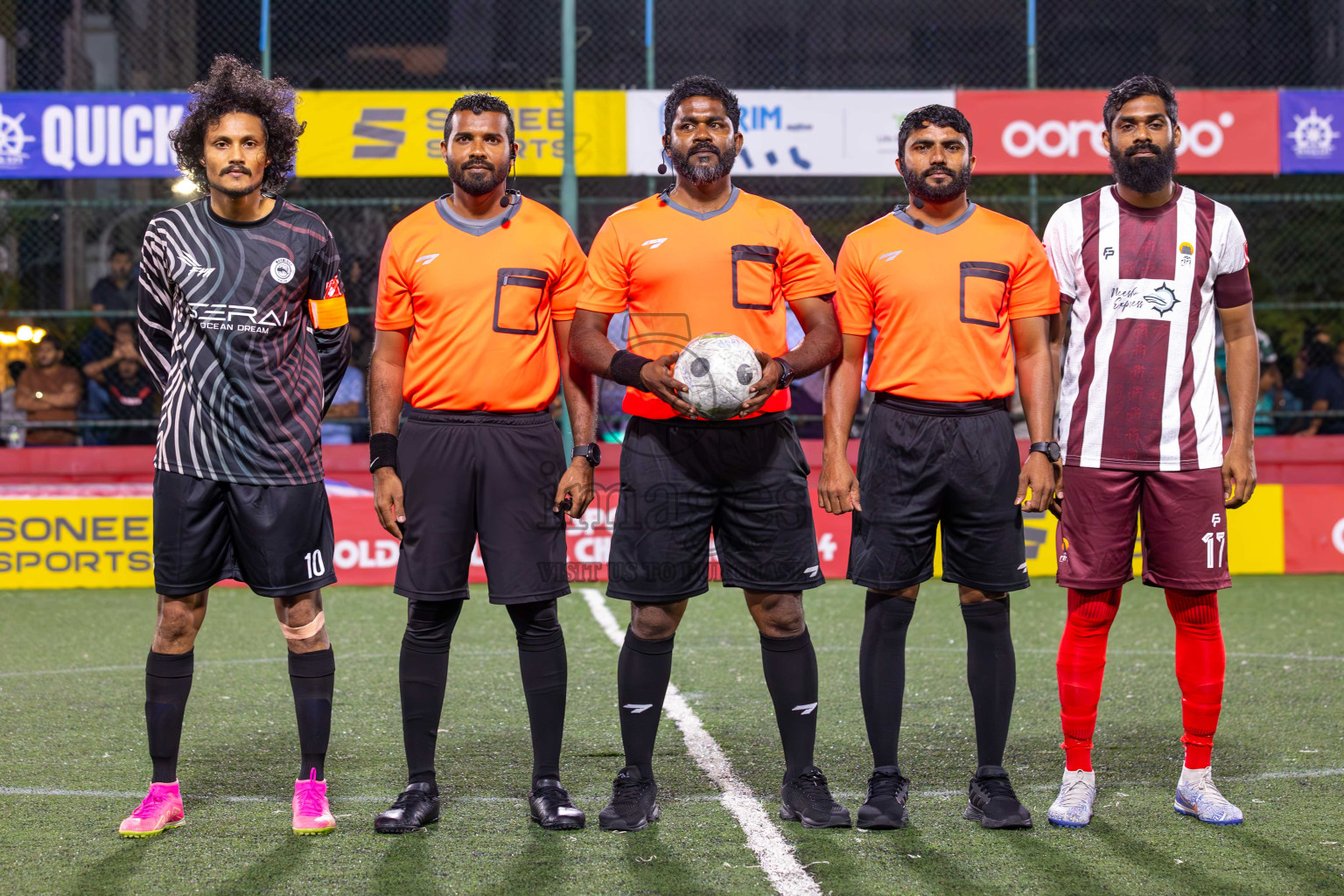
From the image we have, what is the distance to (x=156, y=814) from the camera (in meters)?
4.03

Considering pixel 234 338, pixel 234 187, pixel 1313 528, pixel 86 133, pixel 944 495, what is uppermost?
pixel 86 133

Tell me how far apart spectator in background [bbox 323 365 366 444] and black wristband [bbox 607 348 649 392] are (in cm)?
797

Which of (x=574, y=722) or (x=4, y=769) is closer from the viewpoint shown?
(x=4, y=769)

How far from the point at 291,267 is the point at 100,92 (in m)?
8.06

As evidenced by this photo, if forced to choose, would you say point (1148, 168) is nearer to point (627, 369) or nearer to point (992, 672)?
point (992, 672)

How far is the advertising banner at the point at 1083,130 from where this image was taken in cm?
1135

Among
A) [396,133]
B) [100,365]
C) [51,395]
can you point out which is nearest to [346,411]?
[100,365]

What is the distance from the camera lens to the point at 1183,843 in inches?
153

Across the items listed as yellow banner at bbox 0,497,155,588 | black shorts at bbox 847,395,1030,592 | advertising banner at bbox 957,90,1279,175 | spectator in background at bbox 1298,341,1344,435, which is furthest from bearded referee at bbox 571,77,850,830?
spectator in background at bbox 1298,341,1344,435

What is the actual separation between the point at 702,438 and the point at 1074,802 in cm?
154

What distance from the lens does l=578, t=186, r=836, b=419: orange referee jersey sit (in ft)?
13.1

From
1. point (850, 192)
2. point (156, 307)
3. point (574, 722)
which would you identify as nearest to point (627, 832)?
point (574, 722)

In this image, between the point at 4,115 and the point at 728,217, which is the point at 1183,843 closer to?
the point at 728,217

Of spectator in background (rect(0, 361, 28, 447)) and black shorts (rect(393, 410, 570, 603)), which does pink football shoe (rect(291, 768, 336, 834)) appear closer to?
black shorts (rect(393, 410, 570, 603))
